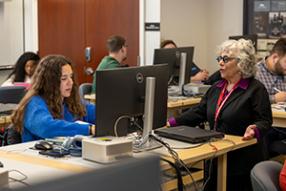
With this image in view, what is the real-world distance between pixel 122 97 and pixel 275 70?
7.48ft

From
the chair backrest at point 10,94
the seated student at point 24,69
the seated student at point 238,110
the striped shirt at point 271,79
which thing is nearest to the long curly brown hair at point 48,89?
A: the seated student at point 238,110

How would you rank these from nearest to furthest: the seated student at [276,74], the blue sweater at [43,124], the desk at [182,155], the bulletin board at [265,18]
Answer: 1. the desk at [182,155]
2. the blue sweater at [43,124]
3. the seated student at [276,74]
4. the bulletin board at [265,18]

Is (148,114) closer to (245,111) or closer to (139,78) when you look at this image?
(139,78)

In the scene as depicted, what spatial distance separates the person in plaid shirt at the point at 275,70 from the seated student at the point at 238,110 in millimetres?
1150

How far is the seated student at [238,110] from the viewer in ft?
9.26

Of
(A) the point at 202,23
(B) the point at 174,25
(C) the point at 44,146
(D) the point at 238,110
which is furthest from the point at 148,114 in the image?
(A) the point at 202,23

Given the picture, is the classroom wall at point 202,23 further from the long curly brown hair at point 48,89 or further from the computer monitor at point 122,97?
the computer monitor at point 122,97

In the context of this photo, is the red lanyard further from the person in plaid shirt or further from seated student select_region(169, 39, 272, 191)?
the person in plaid shirt

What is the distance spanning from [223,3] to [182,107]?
7.27ft

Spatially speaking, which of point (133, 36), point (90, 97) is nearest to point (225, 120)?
point (90, 97)

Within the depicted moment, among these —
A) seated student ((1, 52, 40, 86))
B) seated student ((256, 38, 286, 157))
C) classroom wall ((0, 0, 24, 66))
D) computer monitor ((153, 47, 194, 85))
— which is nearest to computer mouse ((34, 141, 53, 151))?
computer monitor ((153, 47, 194, 85))

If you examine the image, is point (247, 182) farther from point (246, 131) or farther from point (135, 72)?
point (135, 72)

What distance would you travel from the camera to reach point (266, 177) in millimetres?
1663

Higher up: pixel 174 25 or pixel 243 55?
pixel 174 25
